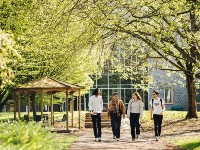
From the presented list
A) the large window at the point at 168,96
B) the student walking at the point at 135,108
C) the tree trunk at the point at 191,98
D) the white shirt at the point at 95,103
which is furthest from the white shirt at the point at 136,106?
the large window at the point at 168,96

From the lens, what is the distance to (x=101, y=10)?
54.5ft

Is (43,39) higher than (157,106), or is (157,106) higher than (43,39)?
(43,39)

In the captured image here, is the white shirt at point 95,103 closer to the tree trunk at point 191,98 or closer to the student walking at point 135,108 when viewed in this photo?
the student walking at point 135,108

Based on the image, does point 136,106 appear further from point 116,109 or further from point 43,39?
point 43,39

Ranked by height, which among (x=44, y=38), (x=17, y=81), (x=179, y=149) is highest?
(x=44, y=38)

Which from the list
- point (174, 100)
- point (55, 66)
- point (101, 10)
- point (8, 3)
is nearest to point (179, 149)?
point (101, 10)

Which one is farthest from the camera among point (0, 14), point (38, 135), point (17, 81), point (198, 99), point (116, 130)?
point (198, 99)

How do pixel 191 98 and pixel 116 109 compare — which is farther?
pixel 191 98

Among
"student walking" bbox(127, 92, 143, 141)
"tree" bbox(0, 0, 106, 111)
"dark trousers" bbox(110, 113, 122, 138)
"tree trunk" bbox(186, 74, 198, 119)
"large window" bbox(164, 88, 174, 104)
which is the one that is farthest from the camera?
"large window" bbox(164, 88, 174, 104)

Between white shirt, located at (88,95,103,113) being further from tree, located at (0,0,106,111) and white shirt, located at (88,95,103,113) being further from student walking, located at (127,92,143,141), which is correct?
tree, located at (0,0,106,111)

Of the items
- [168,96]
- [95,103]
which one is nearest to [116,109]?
[95,103]

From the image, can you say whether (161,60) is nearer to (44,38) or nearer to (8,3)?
(44,38)

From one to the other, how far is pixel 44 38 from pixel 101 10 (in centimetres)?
829

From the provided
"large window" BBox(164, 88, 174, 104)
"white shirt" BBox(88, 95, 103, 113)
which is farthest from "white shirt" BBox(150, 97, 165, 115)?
"large window" BBox(164, 88, 174, 104)
